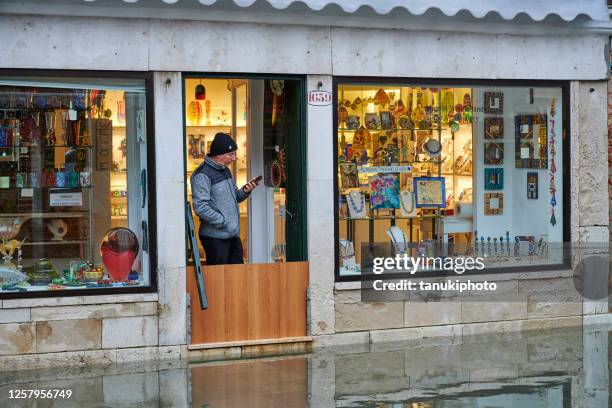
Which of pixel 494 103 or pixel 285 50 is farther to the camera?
pixel 494 103

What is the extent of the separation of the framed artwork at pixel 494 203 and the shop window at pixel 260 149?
2.50m

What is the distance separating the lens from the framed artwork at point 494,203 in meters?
11.9

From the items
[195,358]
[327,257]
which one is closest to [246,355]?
[195,358]

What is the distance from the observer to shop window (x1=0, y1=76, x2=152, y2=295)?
962cm

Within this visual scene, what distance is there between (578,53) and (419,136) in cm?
194

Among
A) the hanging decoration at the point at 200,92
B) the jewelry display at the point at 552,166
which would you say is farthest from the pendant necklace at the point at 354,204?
the hanging decoration at the point at 200,92

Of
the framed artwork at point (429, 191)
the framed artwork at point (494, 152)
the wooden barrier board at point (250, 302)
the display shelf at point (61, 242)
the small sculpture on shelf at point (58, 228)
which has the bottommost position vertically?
the wooden barrier board at point (250, 302)

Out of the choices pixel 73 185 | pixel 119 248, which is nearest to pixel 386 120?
pixel 119 248

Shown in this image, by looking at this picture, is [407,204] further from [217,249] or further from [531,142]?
[217,249]

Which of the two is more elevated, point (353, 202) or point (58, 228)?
point (353, 202)

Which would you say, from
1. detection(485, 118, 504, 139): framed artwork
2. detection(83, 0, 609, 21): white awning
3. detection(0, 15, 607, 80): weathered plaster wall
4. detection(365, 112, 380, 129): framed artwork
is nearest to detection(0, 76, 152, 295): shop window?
detection(0, 15, 607, 80): weathered plaster wall

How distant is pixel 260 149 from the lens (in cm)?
1182

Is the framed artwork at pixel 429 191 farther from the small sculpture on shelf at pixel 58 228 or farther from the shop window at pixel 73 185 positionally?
the small sculpture on shelf at pixel 58 228

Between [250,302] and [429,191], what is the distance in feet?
8.70
